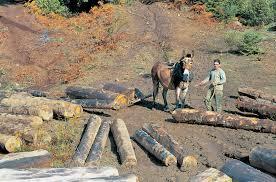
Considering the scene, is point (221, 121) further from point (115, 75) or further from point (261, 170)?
point (115, 75)

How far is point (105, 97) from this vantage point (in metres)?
13.9

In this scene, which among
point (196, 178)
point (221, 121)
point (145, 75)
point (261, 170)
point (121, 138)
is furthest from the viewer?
point (145, 75)

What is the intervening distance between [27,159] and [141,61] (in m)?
11.2

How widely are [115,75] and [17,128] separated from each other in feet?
24.9

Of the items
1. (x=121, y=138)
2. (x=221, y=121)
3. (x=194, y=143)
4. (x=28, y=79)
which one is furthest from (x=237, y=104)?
(x=28, y=79)

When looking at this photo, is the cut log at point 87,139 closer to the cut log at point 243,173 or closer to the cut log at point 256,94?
the cut log at point 243,173

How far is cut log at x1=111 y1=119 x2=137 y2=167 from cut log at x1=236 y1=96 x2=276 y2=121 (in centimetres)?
372

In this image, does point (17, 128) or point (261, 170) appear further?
point (17, 128)

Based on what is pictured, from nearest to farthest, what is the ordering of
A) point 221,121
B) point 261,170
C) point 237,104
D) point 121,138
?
point 261,170 < point 121,138 < point 221,121 < point 237,104

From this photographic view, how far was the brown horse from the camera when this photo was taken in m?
12.9

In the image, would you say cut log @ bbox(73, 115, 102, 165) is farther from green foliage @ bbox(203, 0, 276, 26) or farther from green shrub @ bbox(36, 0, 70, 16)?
green shrub @ bbox(36, 0, 70, 16)

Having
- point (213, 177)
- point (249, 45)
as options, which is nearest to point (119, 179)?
point (213, 177)

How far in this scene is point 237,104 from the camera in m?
13.8

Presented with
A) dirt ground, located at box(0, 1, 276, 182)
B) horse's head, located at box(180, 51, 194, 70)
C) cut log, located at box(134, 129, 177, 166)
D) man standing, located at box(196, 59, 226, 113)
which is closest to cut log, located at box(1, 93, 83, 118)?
dirt ground, located at box(0, 1, 276, 182)
